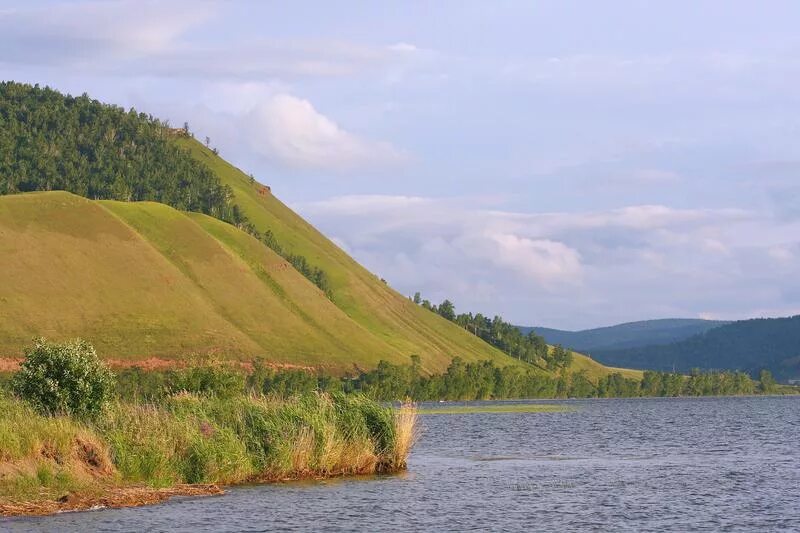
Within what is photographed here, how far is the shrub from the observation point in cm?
6353

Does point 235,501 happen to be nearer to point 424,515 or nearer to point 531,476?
point 424,515

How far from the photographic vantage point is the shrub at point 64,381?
63531 mm

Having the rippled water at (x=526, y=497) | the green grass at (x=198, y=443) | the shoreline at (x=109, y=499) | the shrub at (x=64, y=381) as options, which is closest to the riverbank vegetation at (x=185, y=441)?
the green grass at (x=198, y=443)

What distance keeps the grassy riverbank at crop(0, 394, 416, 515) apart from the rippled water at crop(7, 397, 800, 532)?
158 cm

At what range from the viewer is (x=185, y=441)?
57125 mm

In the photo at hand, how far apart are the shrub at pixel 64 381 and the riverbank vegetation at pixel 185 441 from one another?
0.17m

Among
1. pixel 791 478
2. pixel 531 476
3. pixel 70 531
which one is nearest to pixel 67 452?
pixel 70 531

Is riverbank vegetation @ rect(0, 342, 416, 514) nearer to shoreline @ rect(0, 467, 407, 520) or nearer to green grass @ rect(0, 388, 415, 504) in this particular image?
green grass @ rect(0, 388, 415, 504)

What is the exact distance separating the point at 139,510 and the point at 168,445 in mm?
6254

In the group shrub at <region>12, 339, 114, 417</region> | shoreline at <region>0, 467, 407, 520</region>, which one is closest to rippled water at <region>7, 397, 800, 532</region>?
shoreline at <region>0, 467, 407, 520</region>

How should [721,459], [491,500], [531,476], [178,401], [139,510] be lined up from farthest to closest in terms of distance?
[721,459] → [531,476] → [178,401] → [491,500] → [139,510]

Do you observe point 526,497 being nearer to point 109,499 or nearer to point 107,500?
point 109,499

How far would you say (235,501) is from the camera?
5428cm

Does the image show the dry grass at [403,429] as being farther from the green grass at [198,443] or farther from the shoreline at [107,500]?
the shoreline at [107,500]
